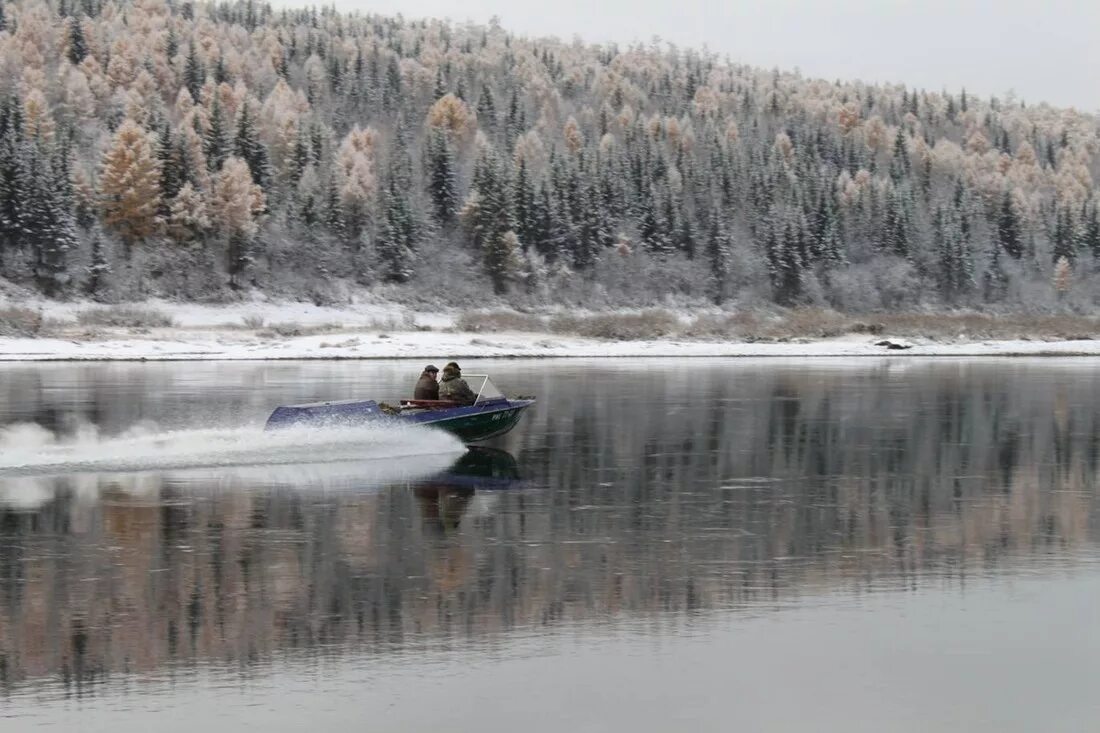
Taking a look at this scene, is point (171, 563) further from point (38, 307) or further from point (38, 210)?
point (38, 210)

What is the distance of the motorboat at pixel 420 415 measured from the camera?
2808cm

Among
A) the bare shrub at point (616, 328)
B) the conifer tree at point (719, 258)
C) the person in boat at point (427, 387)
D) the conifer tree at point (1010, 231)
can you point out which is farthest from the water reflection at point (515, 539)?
the conifer tree at point (1010, 231)

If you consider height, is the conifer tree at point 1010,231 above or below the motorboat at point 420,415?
above

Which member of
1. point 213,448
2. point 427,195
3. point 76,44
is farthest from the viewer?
point 76,44

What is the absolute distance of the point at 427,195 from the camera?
144875 mm

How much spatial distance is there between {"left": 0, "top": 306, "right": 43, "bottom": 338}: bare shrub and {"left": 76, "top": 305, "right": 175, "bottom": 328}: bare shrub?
531cm

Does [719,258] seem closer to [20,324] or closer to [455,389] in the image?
[20,324]

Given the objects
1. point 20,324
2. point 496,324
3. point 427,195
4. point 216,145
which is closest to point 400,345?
point 496,324

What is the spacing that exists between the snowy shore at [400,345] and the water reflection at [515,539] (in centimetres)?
4146

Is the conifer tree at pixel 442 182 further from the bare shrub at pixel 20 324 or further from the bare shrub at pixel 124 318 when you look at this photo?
the bare shrub at pixel 20 324

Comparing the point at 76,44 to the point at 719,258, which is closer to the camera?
the point at 719,258

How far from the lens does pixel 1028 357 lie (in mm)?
79500

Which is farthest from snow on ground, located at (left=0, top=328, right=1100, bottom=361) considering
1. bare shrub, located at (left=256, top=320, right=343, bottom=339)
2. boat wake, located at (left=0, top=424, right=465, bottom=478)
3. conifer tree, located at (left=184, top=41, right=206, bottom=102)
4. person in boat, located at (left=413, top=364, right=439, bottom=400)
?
conifer tree, located at (left=184, top=41, right=206, bottom=102)

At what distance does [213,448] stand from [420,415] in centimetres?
394
